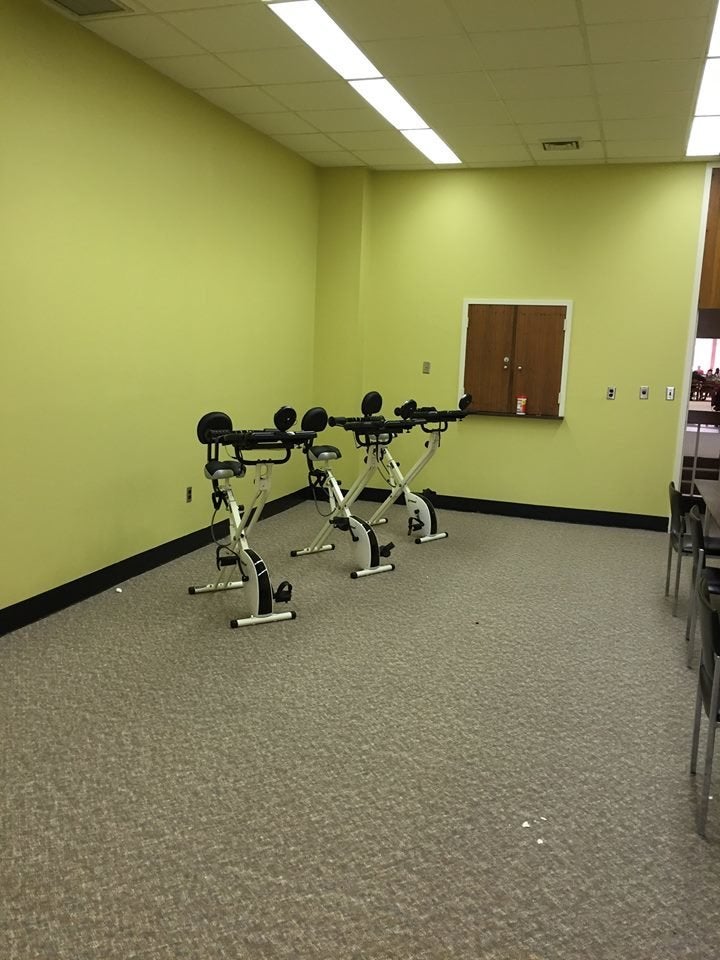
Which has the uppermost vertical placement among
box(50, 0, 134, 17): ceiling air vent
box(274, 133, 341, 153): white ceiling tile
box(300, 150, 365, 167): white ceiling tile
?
box(300, 150, 365, 167): white ceiling tile

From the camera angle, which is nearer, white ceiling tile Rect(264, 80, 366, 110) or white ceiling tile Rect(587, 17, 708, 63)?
white ceiling tile Rect(587, 17, 708, 63)

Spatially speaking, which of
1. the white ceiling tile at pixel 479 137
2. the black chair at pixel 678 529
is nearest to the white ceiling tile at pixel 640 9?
the white ceiling tile at pixel 479 137

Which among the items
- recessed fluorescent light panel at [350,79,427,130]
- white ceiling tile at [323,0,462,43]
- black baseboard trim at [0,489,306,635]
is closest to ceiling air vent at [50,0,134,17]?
white ceiling tile at [323,0,462,43]

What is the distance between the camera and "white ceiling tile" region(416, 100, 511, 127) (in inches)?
204

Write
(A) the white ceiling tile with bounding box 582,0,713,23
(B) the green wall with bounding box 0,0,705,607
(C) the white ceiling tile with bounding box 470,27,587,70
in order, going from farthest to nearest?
(B) the green wall with bounding box 0,0,705,607 → (C) the white ceiling tile with bounding box 470,27,587,70 → (A) the white ceiling tile with bounding box 582,0,713,23

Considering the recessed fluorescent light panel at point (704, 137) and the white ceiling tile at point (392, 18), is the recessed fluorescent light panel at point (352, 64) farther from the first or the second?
the recessed fluorescent light panel at point (704, 137)

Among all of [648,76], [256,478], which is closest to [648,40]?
[648,76]

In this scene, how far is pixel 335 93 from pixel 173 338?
78.0 inches

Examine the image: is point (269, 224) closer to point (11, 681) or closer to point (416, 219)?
point (416, 219)

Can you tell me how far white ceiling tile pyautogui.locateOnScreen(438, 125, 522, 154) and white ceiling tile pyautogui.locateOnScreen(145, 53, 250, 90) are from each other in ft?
5.69

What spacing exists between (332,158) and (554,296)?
2417mm

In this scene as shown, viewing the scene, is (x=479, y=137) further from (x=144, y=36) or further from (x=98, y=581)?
(x=98, y=581)

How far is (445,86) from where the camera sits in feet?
15.9

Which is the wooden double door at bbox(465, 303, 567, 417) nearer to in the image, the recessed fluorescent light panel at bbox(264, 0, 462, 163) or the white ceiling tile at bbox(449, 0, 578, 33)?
the recessed fluorescent light panel at bbox(264, 0, 462, 163)
